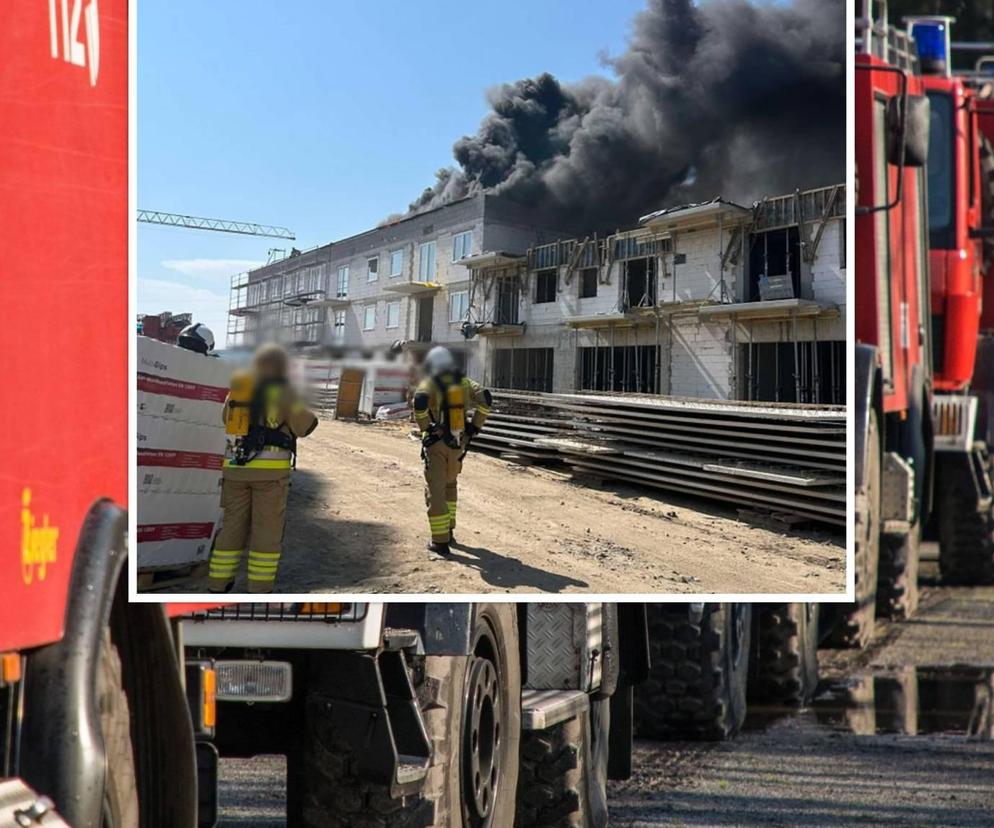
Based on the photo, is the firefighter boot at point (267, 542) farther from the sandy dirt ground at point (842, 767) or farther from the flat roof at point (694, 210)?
the sandy dirt ground at point (842, 767)

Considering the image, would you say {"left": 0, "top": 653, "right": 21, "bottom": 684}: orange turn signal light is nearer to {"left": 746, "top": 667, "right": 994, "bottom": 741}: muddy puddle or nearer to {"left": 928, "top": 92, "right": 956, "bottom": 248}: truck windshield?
{"left": 746, "top": 667, "right": 994, "bottom": 741}: muddy puddle

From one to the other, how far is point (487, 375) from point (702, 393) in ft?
1.85

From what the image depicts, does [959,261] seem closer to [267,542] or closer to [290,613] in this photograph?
[290,613]

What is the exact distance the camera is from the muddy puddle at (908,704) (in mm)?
7961

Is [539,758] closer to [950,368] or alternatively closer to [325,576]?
[325,576]

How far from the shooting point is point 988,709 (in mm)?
8430

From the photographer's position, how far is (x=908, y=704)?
8586mm

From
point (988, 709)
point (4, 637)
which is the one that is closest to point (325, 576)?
point (4, 637)

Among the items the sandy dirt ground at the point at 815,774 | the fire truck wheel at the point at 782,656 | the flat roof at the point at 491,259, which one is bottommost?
the sandy dirt ground at the point at 815,774

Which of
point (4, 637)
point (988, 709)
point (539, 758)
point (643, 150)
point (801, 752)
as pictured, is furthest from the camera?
point (988, 709)

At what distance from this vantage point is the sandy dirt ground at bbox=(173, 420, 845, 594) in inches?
132

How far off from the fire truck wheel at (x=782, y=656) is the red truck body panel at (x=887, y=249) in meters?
1.46

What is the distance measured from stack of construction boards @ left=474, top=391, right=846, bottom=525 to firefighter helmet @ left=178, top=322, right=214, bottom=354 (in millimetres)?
752

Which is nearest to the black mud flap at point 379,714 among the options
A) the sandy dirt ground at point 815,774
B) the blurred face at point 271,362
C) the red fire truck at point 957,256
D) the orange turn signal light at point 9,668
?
the blurred face at point 271,362
